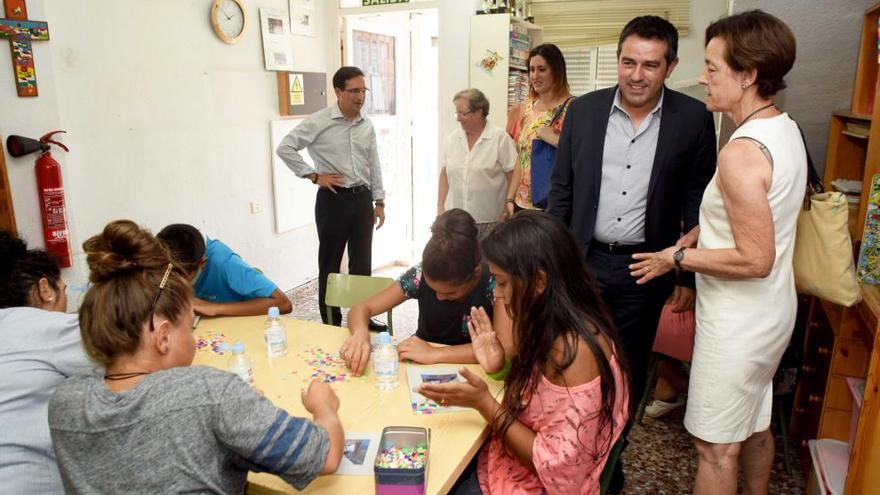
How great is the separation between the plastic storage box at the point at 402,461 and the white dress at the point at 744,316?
0.90 metres

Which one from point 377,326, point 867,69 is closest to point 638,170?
point 867,69

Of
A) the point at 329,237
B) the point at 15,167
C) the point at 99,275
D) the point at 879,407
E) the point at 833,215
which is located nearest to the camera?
the point at 99,275

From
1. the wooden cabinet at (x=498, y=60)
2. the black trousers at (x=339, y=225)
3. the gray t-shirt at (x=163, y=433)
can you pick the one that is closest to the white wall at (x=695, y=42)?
the wooden cabinet at (x=498, y=60)

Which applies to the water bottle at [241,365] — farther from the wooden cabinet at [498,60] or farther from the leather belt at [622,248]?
the wooden cabinet at [498,60]

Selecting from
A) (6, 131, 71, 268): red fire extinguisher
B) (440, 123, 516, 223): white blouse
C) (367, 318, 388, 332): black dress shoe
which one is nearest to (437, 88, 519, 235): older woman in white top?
(440, 123, 516, 223): white blouse

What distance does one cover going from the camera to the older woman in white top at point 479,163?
12.4 ft

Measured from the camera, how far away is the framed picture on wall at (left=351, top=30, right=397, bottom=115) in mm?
5117

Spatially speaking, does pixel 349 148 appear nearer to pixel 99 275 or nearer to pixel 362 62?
pixel 362 62

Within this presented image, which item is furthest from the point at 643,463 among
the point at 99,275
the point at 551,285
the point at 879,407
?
the point at 99,275

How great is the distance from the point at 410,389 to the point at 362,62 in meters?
4.06

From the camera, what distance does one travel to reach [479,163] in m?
3.81

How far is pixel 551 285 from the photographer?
4.51ft

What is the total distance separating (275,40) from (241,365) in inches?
130

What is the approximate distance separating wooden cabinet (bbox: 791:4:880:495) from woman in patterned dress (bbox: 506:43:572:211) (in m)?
1.33
